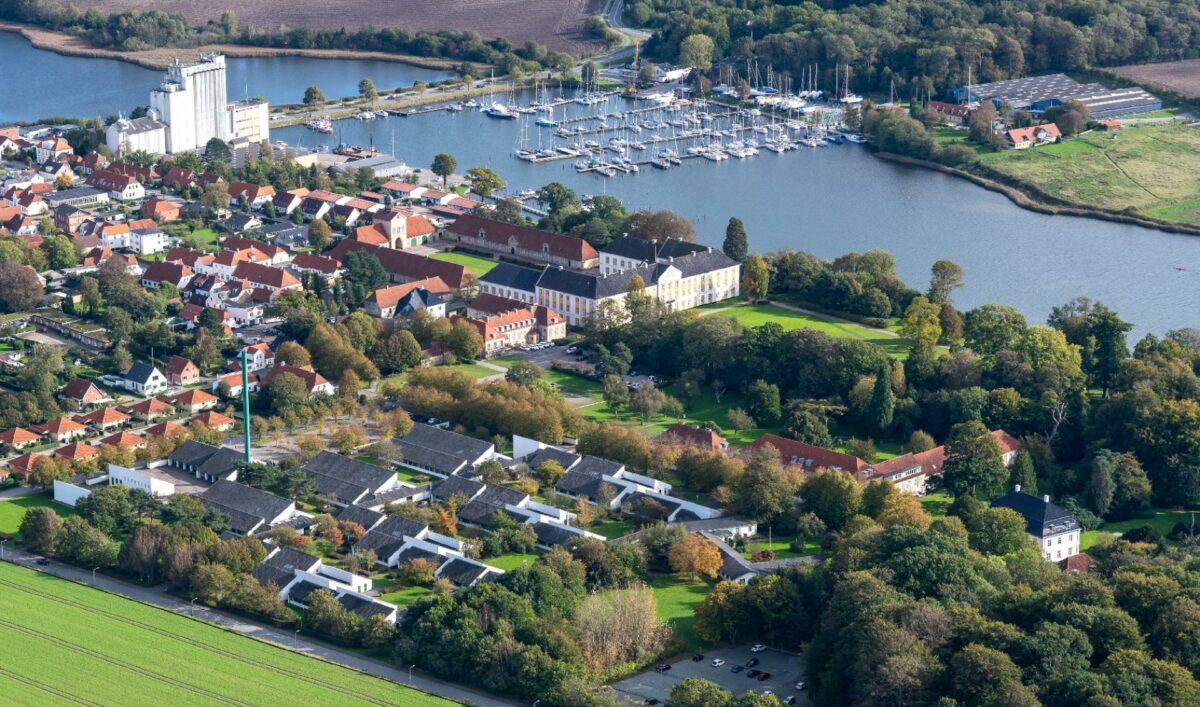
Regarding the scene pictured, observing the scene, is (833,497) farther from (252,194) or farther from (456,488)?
(252,194)

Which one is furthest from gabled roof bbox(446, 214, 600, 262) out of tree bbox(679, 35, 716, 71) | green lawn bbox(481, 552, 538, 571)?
tree bbox(679, 35, 716, 71)

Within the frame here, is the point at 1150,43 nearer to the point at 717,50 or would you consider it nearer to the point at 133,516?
the point at 717,50

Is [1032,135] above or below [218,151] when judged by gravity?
above

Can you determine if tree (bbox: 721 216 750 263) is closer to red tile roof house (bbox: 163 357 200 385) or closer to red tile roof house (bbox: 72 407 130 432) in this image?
red tile roof house (bbox: 163 357 200 385)

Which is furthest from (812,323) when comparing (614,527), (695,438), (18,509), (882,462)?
(18,509)

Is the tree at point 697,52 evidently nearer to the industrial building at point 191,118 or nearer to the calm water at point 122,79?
the calm water at point 122,79

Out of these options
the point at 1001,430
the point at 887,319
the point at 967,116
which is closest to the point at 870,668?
the point at 1001,430
